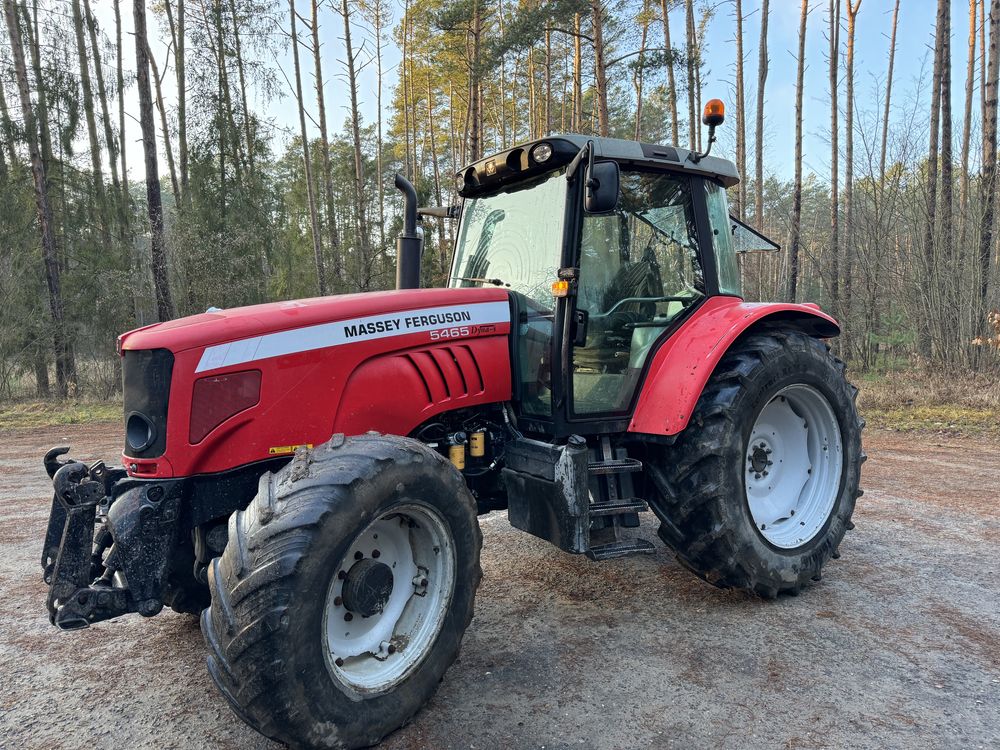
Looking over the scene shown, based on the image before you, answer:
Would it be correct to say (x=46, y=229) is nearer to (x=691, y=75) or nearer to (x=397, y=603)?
(x=397, y=603)

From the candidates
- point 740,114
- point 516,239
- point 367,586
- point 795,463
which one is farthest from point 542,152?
point 740,114

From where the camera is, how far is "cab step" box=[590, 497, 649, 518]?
311 cm

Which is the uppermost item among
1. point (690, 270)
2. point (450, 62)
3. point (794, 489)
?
point (450, 62)

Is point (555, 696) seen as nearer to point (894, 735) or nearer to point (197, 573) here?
point (894, 735)

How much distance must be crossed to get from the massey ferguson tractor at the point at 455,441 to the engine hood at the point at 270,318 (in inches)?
0.5

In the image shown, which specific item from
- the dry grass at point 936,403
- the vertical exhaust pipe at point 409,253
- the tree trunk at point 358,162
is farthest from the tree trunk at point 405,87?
the vertical exhaust pipe at point 409,253

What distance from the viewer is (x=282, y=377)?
8.48 ft

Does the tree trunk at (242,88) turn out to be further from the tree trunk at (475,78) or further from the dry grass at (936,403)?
the dry grass at (936,403)

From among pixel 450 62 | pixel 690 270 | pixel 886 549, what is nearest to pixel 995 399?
pixel 886 549

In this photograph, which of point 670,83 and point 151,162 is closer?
point 151,162

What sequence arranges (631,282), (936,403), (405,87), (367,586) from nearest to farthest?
(367,586) → (631,282) → (936,403) → (405,87)

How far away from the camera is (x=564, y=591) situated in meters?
3.58

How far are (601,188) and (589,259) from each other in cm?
55

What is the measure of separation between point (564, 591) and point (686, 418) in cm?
118
